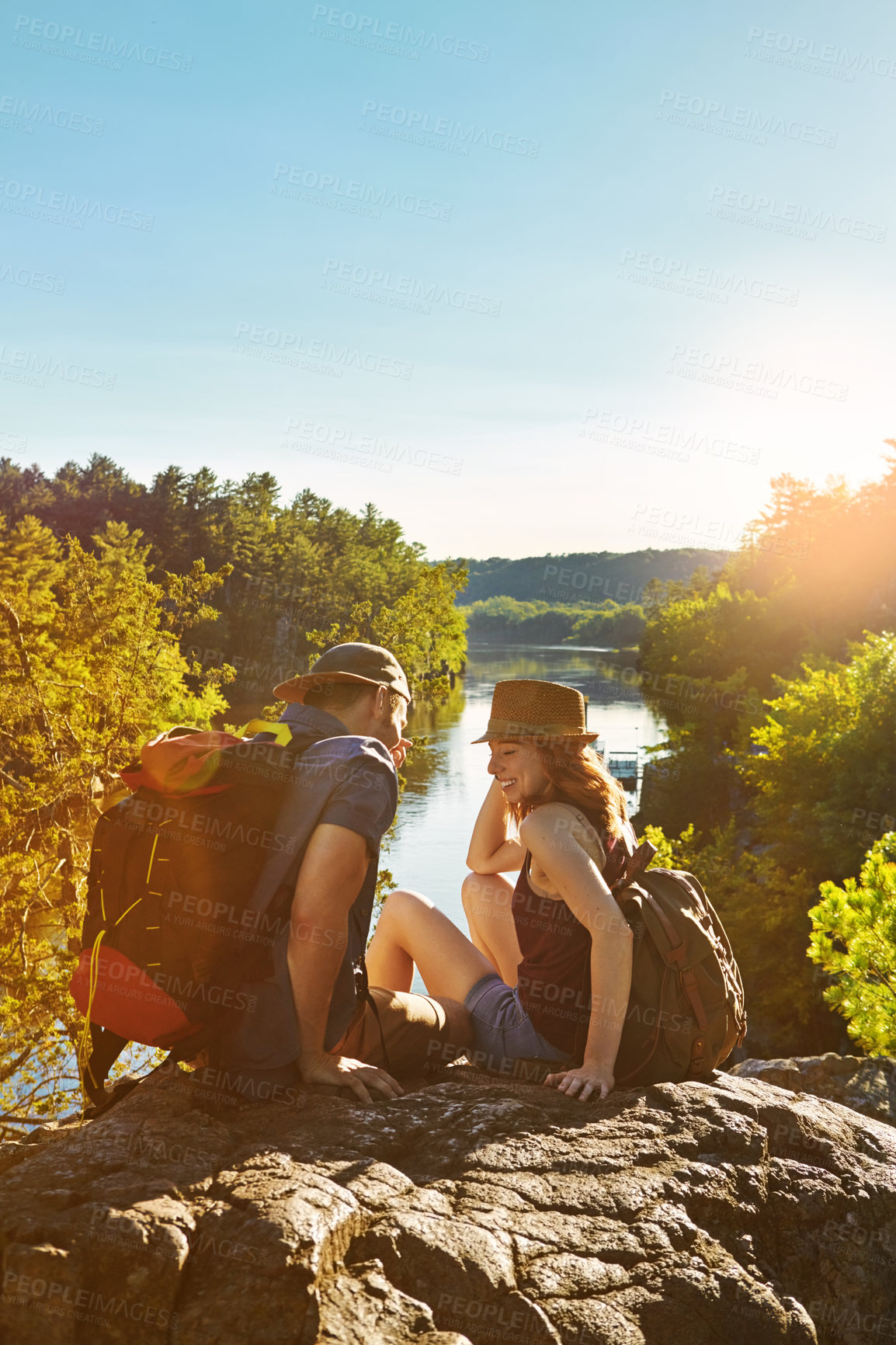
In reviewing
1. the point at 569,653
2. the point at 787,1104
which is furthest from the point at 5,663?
the point at 569,653

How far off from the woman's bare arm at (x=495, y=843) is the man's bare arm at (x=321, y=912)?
1.22m

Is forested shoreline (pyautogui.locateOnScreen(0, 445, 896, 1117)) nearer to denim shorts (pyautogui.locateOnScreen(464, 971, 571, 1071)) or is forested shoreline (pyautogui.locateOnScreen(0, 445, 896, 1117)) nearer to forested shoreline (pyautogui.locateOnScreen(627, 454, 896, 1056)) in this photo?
forested shoreline (pyautogui.locateOnScreen(627, 454, 896, 1056))

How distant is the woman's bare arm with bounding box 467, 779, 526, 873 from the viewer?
4.07 meters

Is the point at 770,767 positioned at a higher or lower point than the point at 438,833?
higher

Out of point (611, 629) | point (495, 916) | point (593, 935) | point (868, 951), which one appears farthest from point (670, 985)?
point (611, 629)

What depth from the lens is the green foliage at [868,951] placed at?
27.4ft

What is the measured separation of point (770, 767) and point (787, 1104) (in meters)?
23.6

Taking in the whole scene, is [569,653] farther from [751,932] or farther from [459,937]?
[459,937]

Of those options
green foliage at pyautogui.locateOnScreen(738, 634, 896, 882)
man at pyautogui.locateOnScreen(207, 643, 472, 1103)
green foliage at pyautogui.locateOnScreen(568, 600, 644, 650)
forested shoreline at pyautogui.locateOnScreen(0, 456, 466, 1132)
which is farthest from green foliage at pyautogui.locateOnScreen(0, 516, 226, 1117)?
green foliage at pyautogui.locateOnScreen(568, 600, 644, 650)

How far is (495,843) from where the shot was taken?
13.5ft

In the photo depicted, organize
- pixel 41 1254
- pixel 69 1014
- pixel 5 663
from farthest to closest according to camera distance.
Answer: pixel 5 663
pixel 69 1014
pixel 41 1254

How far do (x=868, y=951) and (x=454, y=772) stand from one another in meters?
31.5

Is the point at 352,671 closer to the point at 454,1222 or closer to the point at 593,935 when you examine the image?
the point at 593,935

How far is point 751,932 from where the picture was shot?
21516 mm
